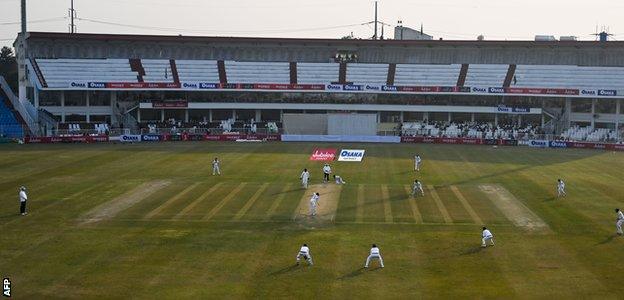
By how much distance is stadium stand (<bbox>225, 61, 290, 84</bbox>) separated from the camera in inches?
3548

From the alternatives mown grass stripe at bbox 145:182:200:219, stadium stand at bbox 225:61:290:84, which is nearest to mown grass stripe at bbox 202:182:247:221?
mown grass stripe at bbox 145:182:200:219

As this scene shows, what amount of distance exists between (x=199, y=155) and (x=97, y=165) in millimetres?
10896

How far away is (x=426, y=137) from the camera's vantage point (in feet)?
265

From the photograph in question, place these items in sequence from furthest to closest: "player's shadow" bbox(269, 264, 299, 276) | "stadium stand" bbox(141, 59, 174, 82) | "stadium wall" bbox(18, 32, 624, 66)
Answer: "stadium wall" bbox(18, 32, 624, 66), "stadium stand" bbox(141, 59, 174, 82), "player's shadow" bbox(269, 264, 299, 276)

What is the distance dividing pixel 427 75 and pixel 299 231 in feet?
209

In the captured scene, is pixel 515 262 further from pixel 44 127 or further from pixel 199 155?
pixel 44 127

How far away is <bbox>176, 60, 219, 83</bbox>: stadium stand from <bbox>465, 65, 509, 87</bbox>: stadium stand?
35.1 m

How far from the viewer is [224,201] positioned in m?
40.2

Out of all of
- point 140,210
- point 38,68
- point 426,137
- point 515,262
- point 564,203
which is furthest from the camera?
point 38,68

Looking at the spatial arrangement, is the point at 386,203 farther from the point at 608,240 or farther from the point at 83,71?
the point at 83,71

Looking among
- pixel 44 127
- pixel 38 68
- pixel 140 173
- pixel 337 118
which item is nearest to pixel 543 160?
pixel 337 118

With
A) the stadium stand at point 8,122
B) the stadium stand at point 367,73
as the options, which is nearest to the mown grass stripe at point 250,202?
the stadium stand at point 8,122

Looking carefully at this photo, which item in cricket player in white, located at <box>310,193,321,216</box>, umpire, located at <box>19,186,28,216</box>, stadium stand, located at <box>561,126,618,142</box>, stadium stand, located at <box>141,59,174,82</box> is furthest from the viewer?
stadium stand, located at <box>141,59,174,82</box>

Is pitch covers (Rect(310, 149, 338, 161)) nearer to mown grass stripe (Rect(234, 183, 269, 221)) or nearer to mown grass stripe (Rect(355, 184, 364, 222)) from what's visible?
mown grass stripe (Rect(355, 184, 364, 222))
